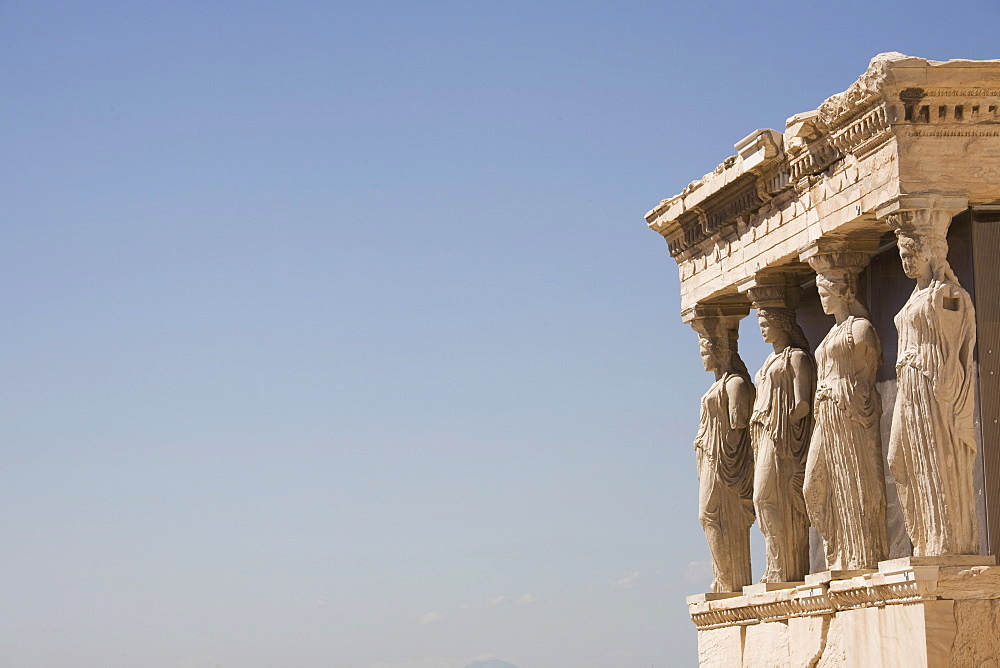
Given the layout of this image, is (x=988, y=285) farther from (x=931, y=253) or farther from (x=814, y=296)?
(x=814, y=296)

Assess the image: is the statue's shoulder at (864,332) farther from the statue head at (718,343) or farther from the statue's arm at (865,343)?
the statue head at (718,343)

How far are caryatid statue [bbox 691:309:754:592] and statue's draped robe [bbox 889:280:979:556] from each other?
134 inches

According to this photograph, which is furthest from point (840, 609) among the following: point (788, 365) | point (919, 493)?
point (788, 365)

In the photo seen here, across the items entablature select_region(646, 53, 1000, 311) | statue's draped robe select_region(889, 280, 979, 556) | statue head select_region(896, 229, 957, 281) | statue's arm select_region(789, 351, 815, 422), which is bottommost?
statue's draped robe select_region(889, 280, 979, 556)

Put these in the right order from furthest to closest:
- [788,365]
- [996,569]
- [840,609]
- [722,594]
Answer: [722,594]
[788,365]
[840,609]
[996,569]

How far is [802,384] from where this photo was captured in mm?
15938

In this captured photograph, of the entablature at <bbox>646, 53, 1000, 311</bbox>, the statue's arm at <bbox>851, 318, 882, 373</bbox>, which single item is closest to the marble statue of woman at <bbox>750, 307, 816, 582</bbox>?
the entablature at <bbox>646, 53, 1000, 311</bbox>

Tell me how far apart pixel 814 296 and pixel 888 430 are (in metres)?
1.99

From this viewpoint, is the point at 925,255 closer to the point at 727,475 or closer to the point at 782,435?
the point at 782,435

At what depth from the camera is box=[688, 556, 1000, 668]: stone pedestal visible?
1334 cm

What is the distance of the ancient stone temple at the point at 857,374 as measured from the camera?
1362cm

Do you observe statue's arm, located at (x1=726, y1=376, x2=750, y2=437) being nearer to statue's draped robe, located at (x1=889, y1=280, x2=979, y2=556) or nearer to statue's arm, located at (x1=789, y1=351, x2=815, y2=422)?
statue's arm, located at (x1=789, y1=351, x2=815, y2=422)

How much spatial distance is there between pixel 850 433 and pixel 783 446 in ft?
3.72

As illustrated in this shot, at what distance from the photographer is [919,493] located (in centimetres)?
1372
